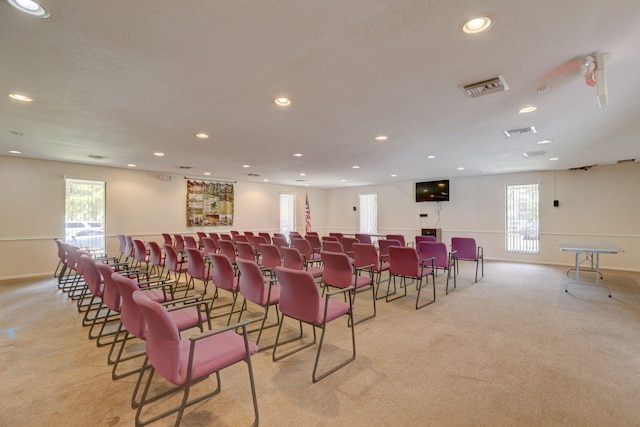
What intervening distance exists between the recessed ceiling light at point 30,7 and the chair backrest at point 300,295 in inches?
93.4

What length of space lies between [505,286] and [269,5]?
245 inches

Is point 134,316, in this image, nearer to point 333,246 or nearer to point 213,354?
point 213,354

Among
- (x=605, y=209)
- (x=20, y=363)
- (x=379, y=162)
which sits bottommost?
(x=20, y=363)

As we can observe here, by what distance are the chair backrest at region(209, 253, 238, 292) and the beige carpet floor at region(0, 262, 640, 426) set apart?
29.0 inches

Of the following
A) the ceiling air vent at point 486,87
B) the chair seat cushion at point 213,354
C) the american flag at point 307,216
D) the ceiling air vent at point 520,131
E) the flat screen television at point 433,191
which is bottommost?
the chair seat cushion at point 213,354

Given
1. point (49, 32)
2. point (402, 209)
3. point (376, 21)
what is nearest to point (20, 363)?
point (49, 32)

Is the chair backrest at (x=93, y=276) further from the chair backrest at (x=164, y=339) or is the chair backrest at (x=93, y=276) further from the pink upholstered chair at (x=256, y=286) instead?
the chair backrest at (x=164, y=339)

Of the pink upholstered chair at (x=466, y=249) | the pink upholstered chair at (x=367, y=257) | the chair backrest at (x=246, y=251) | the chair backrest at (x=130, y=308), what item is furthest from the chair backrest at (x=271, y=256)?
the pink upholstered chair at (x=466, y=249)

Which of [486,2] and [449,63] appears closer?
[486,2]

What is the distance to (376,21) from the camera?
1.92 meters

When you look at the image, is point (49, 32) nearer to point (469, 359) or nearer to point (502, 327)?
point (469, 359)

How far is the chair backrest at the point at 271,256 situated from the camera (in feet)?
14.8

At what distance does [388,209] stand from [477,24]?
32.2 feet

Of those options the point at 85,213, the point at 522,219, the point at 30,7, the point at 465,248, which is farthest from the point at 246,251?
the point at 522,219
